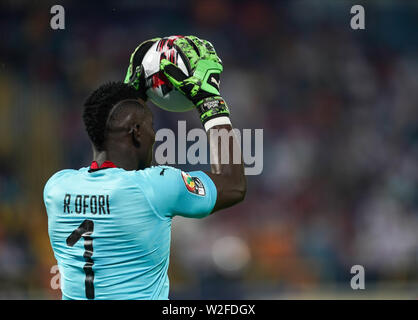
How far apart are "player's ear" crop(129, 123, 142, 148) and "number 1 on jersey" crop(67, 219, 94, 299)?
0.36m

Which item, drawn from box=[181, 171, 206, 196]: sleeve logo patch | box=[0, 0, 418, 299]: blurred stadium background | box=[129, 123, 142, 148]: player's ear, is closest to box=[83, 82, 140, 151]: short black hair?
box=[129, 123, 142, 148]: player's ear

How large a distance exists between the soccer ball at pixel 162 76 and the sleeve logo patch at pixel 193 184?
49 centimetres

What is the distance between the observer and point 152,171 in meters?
2.27

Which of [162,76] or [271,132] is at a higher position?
[271,132]

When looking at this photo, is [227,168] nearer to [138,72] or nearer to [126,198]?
[126,198]

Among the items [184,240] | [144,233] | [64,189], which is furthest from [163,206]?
[184,240]

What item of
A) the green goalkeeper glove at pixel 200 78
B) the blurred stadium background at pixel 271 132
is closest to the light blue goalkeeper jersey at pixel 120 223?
the green goalkeeper glove at pixel 200 78

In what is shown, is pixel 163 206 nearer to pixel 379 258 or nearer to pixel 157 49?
pixel 157 49

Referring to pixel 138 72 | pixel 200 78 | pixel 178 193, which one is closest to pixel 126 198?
pixel 178 193

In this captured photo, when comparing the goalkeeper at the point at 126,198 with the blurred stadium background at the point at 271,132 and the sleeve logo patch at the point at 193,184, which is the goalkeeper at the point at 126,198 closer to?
the sleeve logo patch at the point at 193,184

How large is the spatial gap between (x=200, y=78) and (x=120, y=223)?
0.72 metres

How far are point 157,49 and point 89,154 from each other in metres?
6.38

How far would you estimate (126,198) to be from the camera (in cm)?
223

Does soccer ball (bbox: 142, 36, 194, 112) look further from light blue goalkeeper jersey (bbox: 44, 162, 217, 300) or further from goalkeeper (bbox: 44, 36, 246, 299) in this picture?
light blue goalkeeper jersey (bbox: 44, 162, 217, 300)
